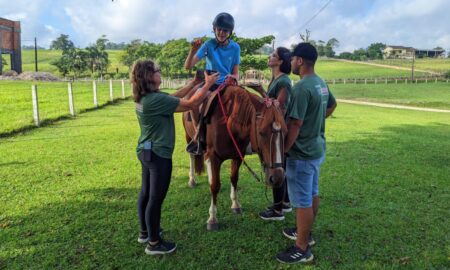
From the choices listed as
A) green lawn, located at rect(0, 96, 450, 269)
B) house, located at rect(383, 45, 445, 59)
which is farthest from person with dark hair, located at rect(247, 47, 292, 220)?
house, located at rect(383, 45, 445, 59)

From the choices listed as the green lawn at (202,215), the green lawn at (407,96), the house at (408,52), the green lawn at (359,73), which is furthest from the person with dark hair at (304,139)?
the house at (408,52)

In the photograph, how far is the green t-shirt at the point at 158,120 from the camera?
11.8 ft

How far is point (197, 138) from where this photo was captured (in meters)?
4.83

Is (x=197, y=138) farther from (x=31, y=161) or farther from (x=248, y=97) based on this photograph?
(x=31, y=161)

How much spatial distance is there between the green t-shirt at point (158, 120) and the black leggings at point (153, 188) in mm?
101

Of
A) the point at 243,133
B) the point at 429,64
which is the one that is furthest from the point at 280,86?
the point at 429,64

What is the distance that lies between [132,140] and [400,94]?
40.3m

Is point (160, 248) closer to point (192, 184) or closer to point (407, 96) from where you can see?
point (192, 184)

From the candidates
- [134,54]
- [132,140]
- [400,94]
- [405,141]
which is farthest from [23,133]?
[134,54]

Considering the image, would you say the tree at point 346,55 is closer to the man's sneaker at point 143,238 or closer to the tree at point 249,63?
the tree at point 249,63

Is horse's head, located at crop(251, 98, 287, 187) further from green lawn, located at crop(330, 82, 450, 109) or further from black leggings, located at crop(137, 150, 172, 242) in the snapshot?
green lawn, located at crop(330, 82, 450, 109)

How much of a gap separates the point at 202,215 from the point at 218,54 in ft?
7.42

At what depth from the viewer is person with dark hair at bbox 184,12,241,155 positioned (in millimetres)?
4711

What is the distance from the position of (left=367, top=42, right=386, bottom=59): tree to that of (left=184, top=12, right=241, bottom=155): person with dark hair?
Answer: 131544 millimetres
